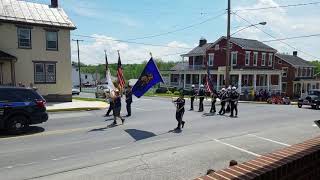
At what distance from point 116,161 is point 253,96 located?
3563 centimetres

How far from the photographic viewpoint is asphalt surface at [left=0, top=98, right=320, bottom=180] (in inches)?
329

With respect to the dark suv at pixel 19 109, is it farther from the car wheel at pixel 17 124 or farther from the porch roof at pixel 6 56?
the porch roof at pixel 6 56

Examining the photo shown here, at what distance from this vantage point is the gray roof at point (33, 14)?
86.9 feet

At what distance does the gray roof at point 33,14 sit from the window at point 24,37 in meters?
0.68

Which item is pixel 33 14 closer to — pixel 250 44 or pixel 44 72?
pixel 44 72

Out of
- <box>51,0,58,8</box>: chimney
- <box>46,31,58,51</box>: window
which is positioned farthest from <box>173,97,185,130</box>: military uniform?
<box>51,0,58,8</box>: chimney

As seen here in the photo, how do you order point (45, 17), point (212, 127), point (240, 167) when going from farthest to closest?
point (45, 17)
point (212, 127)
point (240, 167)

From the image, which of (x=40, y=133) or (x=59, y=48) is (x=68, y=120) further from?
(x=59, y=48)

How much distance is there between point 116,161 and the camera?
365 inches

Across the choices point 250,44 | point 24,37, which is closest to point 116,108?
point 24,37

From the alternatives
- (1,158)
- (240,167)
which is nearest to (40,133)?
(1,158)

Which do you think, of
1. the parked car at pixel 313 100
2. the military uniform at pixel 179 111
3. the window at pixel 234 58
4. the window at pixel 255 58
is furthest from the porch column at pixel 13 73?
the window at pixel 255 58

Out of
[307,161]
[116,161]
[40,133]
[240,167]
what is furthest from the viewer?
[40,133]

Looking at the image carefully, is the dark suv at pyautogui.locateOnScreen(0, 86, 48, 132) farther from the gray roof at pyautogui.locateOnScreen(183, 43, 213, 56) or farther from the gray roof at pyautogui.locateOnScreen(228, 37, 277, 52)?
the gray roof at pyautogui.locateOnScreen(183, 43, 213, 56)
